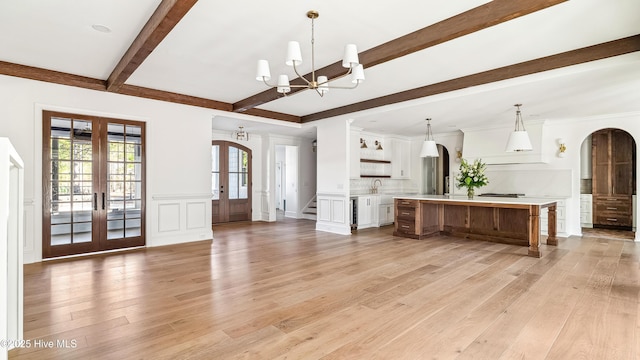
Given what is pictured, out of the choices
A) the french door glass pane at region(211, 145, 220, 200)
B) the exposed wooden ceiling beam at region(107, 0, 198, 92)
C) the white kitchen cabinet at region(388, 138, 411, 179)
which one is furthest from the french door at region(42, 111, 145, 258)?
the white kitchen cabinet at region(388, 138, 411, 179)

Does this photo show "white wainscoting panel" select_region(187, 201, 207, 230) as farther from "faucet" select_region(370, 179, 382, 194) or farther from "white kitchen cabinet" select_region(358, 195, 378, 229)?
"faucet" select_region(370, 179, 382, 194)

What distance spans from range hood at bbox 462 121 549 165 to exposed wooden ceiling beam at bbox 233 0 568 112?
490 cm

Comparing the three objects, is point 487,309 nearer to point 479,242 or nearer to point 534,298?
point 534,298

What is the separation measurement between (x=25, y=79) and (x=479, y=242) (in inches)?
300

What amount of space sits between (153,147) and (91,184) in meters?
1.08

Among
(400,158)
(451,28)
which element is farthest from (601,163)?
(451,28)

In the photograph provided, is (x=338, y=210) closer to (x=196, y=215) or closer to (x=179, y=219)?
(x=196, y=215)

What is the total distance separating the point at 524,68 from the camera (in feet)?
13.8

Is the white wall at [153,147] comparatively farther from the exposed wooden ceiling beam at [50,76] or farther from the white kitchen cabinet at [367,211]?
the white kitchen cabinet at [367,211]

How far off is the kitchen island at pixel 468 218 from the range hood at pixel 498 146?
166 cm

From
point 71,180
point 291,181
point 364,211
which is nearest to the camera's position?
point 71,180

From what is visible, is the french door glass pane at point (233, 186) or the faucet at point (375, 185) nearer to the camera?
the faucet at point (375, 185)

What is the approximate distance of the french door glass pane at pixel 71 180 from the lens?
4.84m

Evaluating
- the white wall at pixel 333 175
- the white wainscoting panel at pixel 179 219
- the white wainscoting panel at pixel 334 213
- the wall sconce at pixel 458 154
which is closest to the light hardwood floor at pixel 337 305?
the white wainscoting panel at pixel 179 219
